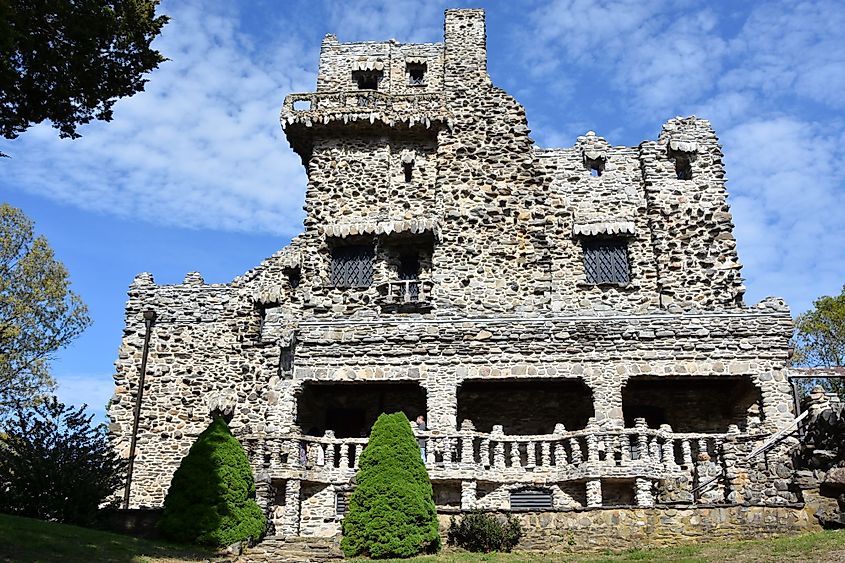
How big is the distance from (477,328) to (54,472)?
10674 mm

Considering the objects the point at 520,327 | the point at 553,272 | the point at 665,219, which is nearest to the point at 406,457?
the point at 520,327

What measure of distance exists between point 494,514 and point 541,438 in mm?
3715

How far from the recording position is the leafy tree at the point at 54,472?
14773mm

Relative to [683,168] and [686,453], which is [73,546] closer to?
[686,453]

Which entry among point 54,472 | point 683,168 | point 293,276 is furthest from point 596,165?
point 54,472

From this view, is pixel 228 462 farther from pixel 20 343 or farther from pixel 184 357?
pixel 20 343

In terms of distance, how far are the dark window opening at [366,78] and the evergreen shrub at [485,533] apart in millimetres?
21550

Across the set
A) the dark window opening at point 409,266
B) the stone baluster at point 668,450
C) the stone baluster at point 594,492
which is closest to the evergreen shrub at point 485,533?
the stone baluster at point 594,492

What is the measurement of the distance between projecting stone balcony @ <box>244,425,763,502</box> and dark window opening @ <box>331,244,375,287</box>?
31.6ft

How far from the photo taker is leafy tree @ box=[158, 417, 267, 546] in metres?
15.0

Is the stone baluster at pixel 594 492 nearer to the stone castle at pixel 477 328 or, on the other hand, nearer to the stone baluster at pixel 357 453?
the stone castle at pixel 477 328

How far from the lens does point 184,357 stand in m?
27.2

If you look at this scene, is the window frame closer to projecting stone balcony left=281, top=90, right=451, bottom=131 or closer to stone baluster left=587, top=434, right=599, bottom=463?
projecting stone balcony left=281, top=90, right=451, bottom=131

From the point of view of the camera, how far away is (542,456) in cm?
1919
